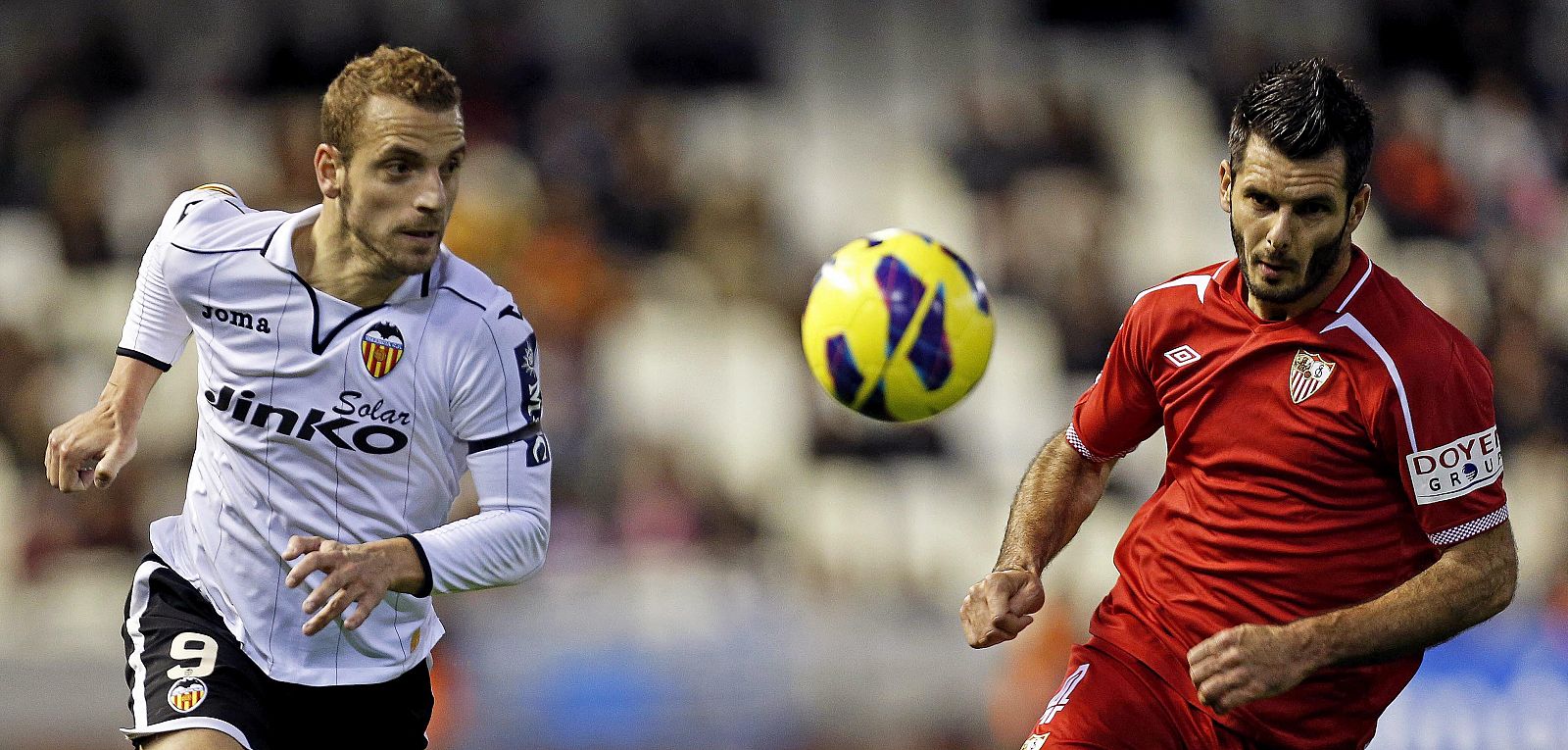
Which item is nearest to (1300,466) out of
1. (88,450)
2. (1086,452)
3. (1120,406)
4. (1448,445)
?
(1448,445)

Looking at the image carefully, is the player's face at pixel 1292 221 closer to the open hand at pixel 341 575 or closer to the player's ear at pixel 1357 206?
the player's ear at pixel 1357 206

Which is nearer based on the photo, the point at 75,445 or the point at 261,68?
the point at 75,445

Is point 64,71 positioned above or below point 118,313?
above

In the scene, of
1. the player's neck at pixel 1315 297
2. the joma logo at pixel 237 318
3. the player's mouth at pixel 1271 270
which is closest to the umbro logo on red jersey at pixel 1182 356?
the player's neck at pixel 1315 297

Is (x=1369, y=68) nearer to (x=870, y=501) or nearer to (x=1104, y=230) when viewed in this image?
(x=1104, y=230)

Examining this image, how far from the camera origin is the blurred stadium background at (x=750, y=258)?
1071cm

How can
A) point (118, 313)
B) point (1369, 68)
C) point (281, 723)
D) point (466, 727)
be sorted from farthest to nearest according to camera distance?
1. point (1369, 68)
2. point (118, 313)
3. point (466, 727)
4. point (281, 723)

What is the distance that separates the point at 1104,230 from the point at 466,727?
5.78 metres

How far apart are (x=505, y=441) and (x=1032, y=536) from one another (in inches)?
59.7

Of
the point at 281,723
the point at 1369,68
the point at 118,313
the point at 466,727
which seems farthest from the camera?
the point at 1369,68

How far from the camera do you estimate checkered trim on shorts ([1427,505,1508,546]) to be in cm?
429

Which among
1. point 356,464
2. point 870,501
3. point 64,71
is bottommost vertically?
point 870,501

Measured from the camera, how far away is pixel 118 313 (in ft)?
40.8

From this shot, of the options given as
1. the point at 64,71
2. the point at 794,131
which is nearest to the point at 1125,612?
the point at 794,131
